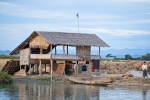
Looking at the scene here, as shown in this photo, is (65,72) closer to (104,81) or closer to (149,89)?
(104,81)

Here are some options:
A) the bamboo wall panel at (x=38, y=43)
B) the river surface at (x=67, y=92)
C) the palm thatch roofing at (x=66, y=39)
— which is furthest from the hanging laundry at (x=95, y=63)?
the bamboo wall panel at (x=38, y=43)

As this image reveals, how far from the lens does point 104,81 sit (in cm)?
3195

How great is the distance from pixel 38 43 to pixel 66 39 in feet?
8.18

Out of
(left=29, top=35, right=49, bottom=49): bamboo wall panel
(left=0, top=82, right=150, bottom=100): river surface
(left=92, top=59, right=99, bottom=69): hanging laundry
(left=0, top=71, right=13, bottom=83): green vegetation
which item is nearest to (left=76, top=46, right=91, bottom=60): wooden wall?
(left=92, top=59, right=99, bottom=69): hanging laundry

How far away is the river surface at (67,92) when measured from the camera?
25600mm

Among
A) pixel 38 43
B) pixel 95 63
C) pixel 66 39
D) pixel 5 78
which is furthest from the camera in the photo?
pixel 95 63

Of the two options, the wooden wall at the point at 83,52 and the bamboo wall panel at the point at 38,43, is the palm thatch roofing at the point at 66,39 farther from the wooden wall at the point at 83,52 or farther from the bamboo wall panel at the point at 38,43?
the wooden wall at the point at 83,52

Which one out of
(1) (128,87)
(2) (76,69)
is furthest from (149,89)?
(2) (76,69)

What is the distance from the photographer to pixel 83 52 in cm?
3625

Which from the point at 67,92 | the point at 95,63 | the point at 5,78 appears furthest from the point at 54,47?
the point at 67,92

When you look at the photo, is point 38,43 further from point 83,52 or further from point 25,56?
point 83,52

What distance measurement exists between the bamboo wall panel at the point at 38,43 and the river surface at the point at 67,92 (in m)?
3.48

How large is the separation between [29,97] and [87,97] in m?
3.62

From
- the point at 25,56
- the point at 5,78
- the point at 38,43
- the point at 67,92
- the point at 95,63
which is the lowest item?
the point at 67,92
